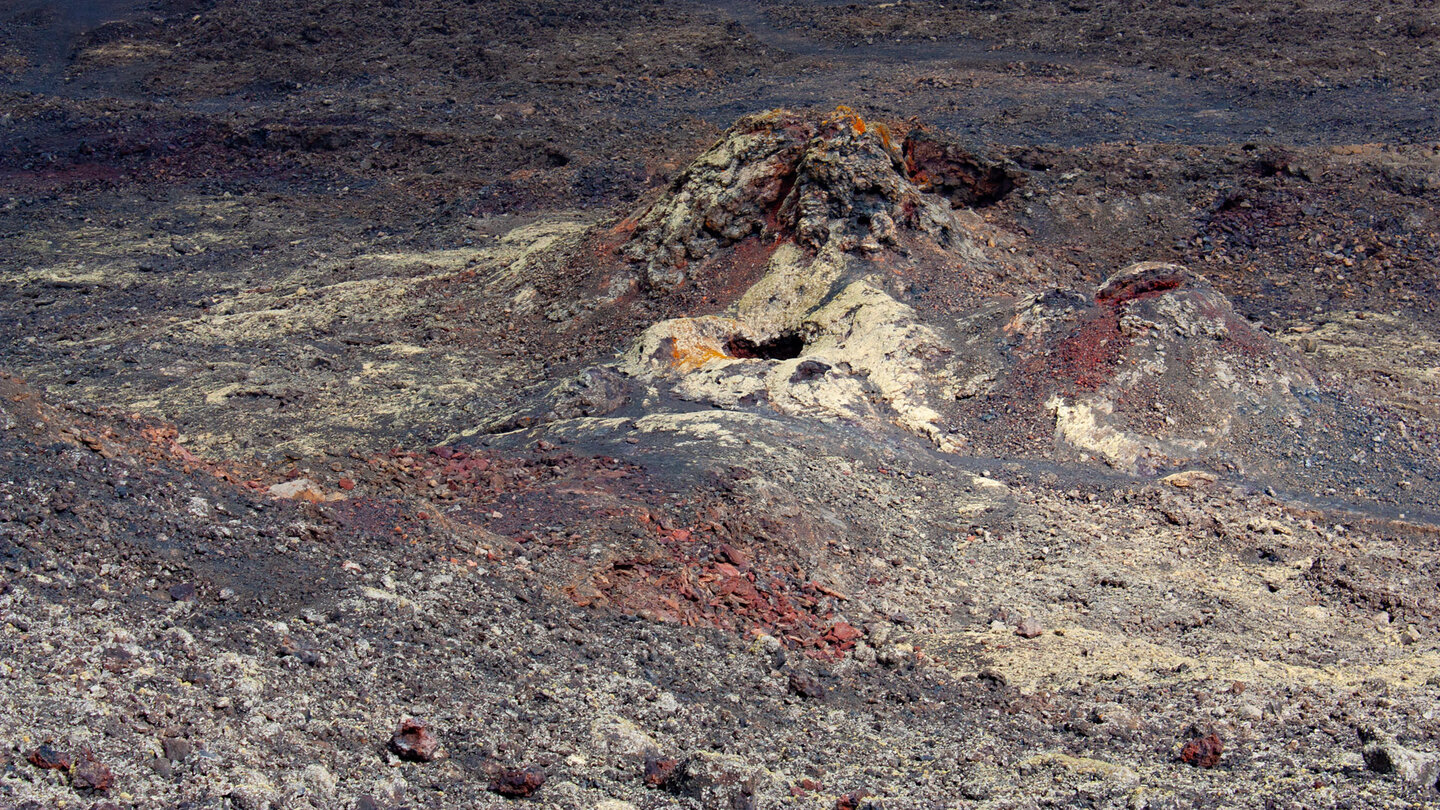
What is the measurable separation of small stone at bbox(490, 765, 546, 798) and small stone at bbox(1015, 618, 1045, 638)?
3015 millimetres

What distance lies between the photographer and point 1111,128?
15.5 metres

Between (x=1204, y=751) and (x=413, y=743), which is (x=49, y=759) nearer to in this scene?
(x=413, y=743)

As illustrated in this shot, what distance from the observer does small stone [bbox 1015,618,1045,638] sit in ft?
18.8

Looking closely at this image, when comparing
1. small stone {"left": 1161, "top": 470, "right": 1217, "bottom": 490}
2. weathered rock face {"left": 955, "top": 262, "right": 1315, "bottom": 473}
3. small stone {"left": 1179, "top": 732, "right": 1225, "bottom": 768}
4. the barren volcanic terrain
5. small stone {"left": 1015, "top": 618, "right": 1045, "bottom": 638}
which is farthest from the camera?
weathered rock face {"left": 955, "top": 262, "right": 1315, "bottom": 473}

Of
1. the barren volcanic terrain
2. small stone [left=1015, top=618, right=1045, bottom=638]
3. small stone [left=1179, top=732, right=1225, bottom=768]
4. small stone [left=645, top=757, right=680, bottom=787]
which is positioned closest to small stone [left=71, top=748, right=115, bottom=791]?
the barren volcanic terrain

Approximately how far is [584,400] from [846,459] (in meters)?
2.11

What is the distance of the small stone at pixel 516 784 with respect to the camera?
3.79 meters

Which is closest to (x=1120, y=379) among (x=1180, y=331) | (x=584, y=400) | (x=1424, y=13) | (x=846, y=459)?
(x=1180, y=331)

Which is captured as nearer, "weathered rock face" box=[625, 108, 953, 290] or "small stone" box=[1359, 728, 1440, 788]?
"small stone" box=[1359, 728, 1440, 788]

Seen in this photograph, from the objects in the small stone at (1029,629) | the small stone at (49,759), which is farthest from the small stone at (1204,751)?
the small stone at (49,759)

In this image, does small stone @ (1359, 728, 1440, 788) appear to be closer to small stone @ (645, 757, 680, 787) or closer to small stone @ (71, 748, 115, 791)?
small stone @ (645, 757, 680, 787)

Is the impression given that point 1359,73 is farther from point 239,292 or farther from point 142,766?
point 142,766

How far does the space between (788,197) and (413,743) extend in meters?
7.12

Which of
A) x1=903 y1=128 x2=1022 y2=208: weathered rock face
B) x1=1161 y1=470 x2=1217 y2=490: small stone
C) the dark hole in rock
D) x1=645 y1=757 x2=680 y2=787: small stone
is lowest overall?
x1=1161 y1=470 x2=1217 y2=490: small stone
